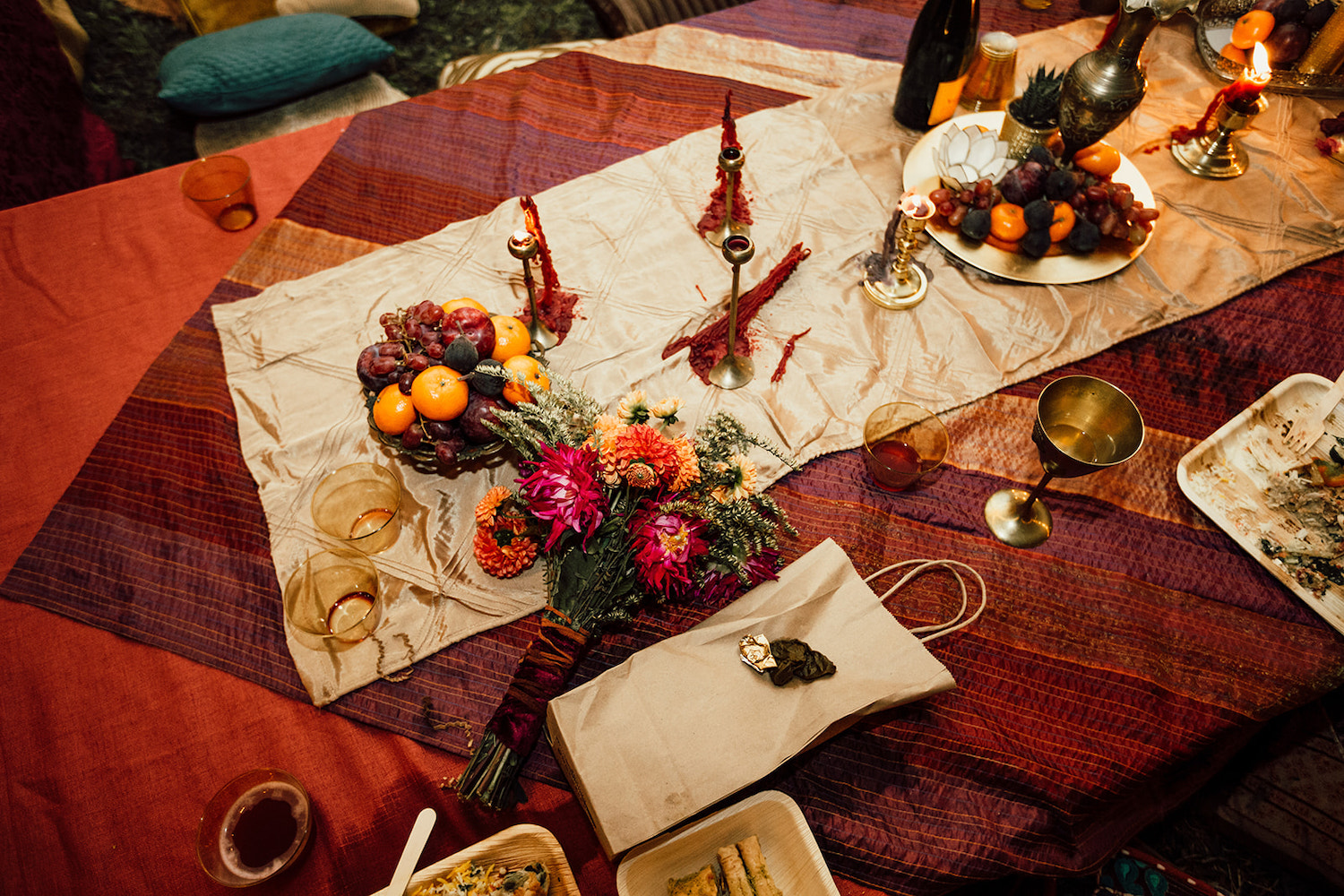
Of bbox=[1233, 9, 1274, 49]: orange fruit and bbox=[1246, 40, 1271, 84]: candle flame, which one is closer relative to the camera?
bbox=[1246, 40, 1271, 84]: candle flame

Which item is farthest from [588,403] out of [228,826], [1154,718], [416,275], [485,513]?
[1154,718]

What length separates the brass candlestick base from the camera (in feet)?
4.97

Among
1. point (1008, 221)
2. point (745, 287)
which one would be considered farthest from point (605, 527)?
point (1008, 221)

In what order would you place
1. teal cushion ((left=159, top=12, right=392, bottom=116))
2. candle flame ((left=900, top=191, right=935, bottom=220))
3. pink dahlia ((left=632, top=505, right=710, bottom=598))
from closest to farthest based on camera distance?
pink dahlia ((left=632, top=505, right=710, bottom=598)), candle flame ((left=900, top=191, right=935, bottom=220)), teal cushion ((left=159, top=12, right=392, bottom=116))

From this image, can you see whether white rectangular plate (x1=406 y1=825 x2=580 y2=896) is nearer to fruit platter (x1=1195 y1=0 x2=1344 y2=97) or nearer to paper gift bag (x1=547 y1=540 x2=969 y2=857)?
paper gift bag (x1=547 y1=540 x2=969 y2=857)

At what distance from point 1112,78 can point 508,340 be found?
3.81 feet

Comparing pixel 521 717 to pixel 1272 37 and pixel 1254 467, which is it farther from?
pixel 1272 37

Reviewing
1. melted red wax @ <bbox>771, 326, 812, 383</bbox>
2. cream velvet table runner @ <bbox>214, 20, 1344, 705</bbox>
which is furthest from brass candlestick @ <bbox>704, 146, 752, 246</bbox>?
melted red wax @ <bbox>771, 326, 812, 383</bbox>

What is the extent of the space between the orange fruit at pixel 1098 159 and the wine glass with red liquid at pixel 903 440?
2.10 ft

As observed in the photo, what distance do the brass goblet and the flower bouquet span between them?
1.35 ft

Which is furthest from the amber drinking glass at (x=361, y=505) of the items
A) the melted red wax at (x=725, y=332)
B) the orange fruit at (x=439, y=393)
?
the melted red wax at (x=725, y=332)

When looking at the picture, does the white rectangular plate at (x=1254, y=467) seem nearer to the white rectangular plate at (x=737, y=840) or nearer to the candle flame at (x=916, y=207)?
the candle flame at (x=916, y=207)

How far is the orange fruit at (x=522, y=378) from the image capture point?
1.05 meters

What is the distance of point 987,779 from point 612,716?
524mm
